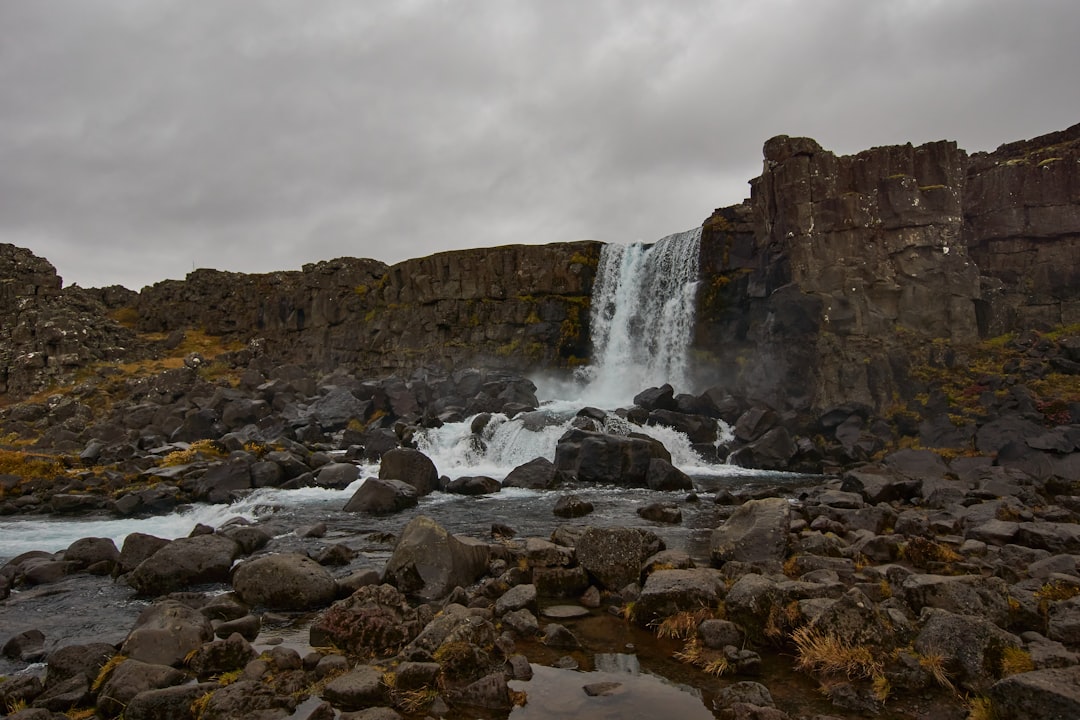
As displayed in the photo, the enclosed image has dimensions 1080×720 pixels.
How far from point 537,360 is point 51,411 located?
3280 centimetres

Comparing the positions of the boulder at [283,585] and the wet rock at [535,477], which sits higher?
the boulder at [283,585]

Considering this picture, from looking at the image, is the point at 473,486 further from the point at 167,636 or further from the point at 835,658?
the point at 835,658

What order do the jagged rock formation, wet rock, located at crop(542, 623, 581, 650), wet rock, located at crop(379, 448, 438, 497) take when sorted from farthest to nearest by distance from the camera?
the jagged rock formation → wet rock, located at crop(379, 448, 438, 497) → wet rock, located at crop(542, 623, 581, 650)

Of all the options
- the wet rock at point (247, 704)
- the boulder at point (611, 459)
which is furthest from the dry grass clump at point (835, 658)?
the boulder at point (611, 459)

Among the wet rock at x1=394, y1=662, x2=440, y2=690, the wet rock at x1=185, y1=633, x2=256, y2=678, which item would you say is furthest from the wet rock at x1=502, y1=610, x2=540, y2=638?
the wet rock at x1=185, y1=633, x2=256, y2=678

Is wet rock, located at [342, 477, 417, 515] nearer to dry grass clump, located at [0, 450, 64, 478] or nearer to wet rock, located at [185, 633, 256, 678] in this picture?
wet rock, located at [185, 633, 256, 678]

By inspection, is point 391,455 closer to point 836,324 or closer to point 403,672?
point 403,672

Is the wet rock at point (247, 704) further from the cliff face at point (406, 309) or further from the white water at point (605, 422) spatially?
the cliff face at point (406, 309)

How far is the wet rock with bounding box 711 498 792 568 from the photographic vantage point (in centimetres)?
1209

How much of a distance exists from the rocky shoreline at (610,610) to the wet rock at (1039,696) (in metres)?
0.02

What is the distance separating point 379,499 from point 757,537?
12015mm

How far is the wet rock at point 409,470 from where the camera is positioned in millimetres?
23672

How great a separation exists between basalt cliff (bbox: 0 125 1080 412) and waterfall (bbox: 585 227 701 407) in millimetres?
1250

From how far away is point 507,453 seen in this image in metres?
30.8
